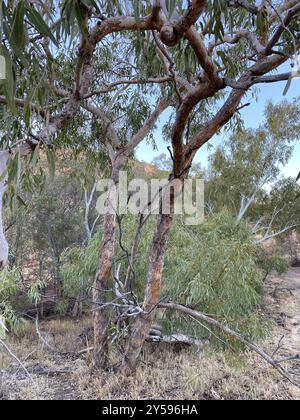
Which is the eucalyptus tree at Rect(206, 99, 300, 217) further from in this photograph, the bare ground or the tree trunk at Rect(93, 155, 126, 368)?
the tree trunk at Rect(93, 155, 126, 368)

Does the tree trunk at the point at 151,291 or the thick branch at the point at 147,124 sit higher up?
the thick branch at the point at 147,124

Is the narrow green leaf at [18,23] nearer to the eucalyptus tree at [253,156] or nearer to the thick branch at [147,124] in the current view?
the thick branch at [147,124]

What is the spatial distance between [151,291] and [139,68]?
6.42 ft

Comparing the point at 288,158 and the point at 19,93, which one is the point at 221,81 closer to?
the point at 19,93

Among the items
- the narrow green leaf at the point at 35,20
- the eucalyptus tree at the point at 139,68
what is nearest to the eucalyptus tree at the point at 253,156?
the eucalyptus tree at the point at 139,68

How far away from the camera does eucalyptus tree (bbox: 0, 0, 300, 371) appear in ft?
4.38

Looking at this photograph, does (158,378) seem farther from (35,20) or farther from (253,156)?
(253,156)

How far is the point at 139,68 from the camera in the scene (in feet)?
10.6

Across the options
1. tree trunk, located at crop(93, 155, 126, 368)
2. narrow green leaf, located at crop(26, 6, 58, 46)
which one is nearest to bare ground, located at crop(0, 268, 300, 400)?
tree trunk, located at crop(93, 155, 126, 368)

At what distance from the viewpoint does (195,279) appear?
339 cm

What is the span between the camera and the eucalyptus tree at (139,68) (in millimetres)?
1335

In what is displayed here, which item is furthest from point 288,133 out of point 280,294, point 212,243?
point 212,243

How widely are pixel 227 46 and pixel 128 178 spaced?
1719 mm

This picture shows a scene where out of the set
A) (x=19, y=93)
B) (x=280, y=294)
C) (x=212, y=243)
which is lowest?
(x=280, y=294)
